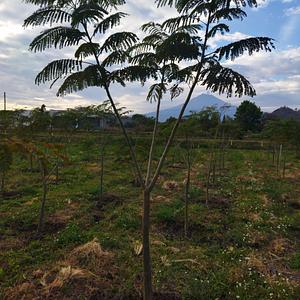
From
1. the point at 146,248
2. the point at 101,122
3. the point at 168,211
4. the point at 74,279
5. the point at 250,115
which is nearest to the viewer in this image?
the point at 146,248

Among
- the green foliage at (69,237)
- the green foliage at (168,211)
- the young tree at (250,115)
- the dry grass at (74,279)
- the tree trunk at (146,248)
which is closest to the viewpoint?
the tree trunk at (146,248)

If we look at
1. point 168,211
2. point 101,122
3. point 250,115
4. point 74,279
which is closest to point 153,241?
point 168,211

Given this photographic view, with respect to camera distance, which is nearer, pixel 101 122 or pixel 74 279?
pixel 74 279

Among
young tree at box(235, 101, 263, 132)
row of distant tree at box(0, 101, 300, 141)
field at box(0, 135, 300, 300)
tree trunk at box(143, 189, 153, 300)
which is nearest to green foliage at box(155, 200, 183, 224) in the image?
field at box(0, 135, 300, 300)

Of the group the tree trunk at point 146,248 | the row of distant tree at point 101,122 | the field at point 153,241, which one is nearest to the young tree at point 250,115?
the row of distant tree at point 101,122

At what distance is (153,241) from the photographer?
24.7ft

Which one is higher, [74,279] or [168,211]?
[168,211]

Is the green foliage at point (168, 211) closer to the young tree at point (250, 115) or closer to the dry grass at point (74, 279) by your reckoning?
the dry grass at point (74, 279)

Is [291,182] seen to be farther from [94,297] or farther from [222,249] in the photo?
[94,297]

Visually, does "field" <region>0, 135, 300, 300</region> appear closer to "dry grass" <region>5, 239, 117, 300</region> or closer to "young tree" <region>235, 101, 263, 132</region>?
"dry grass" <region>5, 239, 117, 300</region>

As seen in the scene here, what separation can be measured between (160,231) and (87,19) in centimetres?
555

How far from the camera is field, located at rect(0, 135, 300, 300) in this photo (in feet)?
18.1

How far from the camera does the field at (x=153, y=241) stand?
5523 mm

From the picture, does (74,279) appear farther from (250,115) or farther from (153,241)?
(250,115)
